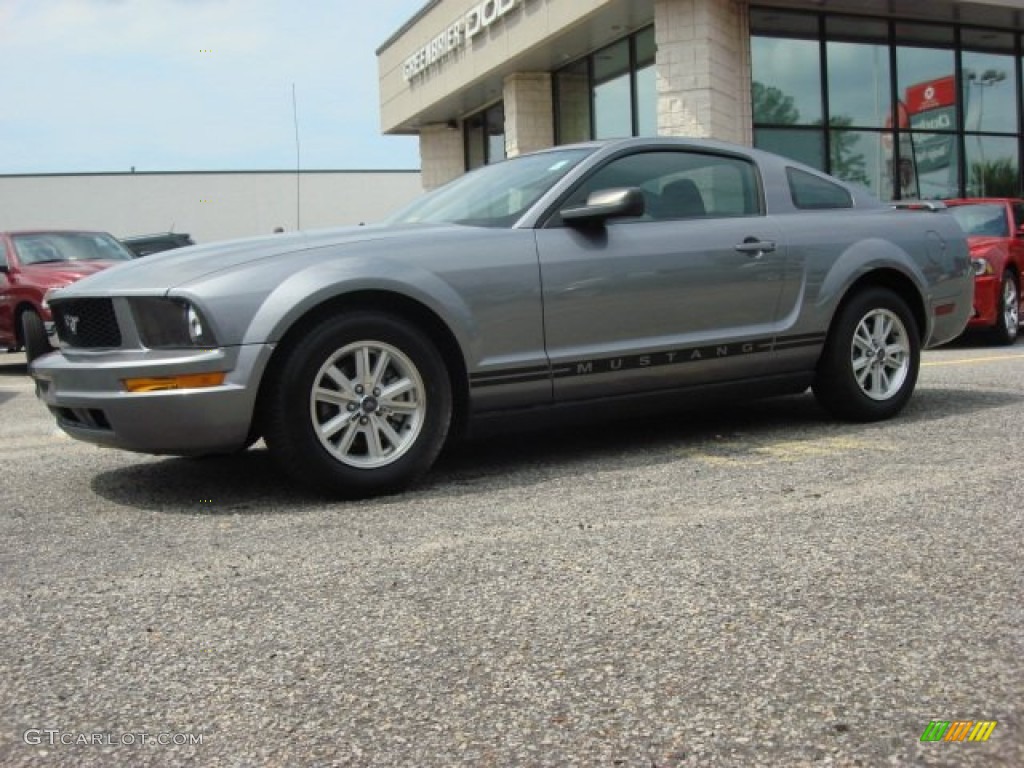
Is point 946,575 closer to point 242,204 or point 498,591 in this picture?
point 498,591

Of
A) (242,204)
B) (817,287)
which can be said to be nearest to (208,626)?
(817,287)

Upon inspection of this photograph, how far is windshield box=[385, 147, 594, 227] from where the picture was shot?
4.55 m

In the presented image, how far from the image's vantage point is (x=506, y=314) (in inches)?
166

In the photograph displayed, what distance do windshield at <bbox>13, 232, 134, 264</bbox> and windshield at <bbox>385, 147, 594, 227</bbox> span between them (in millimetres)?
7163

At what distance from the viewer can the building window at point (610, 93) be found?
1605 cm

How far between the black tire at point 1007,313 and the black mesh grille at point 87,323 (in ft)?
29.3

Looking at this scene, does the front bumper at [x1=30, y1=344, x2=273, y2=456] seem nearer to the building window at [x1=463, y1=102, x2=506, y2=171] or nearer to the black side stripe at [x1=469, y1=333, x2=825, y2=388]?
the black side stripe at [x1=469, y1=333, x2=825, y2=388]

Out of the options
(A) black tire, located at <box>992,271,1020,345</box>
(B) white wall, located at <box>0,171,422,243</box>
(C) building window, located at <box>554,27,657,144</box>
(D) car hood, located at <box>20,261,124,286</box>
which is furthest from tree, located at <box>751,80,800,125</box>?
(B) white wall, located at <box>0,171,422,243</box>

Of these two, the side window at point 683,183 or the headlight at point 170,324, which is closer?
the headlight at point 170,324

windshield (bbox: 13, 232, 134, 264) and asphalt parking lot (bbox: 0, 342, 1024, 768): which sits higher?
windshield (bbox: 13, 232, 134, 264)

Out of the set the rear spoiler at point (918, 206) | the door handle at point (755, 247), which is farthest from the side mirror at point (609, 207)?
the rear spoiler at point (918, 206)

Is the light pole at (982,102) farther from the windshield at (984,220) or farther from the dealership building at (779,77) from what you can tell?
the windshield at (984,220)

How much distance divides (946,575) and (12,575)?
272cm

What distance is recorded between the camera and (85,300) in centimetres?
→ 400
